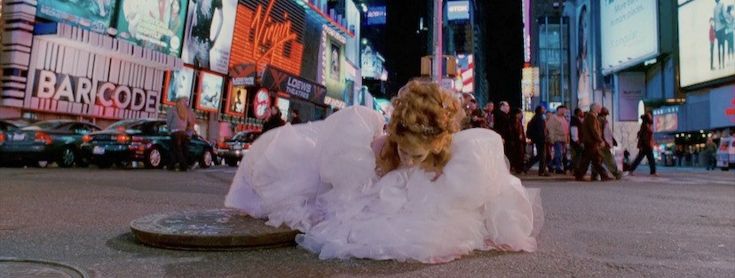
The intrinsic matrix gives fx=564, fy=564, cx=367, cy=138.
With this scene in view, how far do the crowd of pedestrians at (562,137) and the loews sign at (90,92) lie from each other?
1501 cm

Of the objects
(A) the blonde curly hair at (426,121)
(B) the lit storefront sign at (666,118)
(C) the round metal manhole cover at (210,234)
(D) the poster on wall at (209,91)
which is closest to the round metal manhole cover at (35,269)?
(C) the round metal manhole cover at (210,234)

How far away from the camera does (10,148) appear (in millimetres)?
13273

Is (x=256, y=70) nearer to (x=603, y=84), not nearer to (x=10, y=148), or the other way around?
(x=10, y=148)

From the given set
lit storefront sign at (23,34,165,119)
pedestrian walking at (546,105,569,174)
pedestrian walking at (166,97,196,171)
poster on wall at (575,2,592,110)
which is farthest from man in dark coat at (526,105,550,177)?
poster on wall at (575,2,592,110)

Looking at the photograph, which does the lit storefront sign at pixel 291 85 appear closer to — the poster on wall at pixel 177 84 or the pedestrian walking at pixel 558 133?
the poster on wall at pixel 177 84

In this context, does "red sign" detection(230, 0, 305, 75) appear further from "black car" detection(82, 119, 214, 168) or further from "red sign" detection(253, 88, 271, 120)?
"black car" detection(82, 119, 214, 168)

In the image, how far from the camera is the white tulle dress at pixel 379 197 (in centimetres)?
344

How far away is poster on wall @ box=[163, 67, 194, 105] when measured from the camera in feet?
87.0

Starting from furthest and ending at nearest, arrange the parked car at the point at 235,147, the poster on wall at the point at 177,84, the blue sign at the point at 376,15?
the blue sign at the point at 376,15
the poster on wall at the point at 177,84
the parked car at the point at 235,147

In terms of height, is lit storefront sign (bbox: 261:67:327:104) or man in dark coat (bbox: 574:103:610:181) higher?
lit storefront sign (bbox: 261:67:327:104)

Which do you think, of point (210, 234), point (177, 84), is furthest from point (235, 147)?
point (210, 234)

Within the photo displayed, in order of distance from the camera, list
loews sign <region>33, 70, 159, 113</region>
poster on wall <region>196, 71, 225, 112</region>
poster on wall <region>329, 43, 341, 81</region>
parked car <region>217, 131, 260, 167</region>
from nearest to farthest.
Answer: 1. parked car <region>217, 131, 260, 167</region>
2. loews sign <region>33, 70, 159, 113</region>
3. poster on wall <region>196, 71, 225, 112</region>
4. poster on wall <region>329, 43, 341, 81</region>

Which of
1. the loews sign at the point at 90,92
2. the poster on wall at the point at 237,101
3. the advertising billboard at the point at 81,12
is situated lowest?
the loews sign at the point at 90,92

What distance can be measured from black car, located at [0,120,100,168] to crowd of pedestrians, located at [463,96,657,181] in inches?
395
